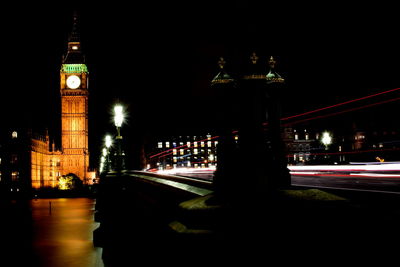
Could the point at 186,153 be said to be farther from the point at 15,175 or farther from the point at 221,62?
the point at 221,62

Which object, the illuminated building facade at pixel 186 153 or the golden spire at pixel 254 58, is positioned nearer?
the golden spire at pixel 254 58

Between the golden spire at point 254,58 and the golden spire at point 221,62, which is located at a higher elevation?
Result: the golden spire at point 221,62

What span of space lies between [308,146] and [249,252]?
116659mm

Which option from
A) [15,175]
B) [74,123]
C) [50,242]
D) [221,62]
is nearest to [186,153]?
[74,123]

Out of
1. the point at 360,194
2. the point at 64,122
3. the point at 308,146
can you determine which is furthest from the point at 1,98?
the point at 360,194

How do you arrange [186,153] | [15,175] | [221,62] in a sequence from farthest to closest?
[186,153], [15,175], [221,62]

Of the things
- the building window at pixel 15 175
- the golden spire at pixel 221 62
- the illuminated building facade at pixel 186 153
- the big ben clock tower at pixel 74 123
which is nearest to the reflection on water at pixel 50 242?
the golden spire at pixel 221 62

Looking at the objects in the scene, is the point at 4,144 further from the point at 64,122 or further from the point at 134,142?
the point at 134,142

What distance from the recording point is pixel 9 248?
73.7ft

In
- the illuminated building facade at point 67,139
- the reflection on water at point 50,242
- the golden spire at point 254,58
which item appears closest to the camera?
the golden spire at point 254,58

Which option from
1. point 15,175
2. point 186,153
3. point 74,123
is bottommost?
point 15,175

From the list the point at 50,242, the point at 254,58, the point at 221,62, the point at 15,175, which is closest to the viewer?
the point at 254,58

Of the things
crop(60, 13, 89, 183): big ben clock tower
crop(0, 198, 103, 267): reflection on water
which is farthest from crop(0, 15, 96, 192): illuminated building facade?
crop(0, 198, 103, 267): reflection on water

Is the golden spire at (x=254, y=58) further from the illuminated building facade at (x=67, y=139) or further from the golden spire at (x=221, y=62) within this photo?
the illuminated building facade at (x=67, y=139)
